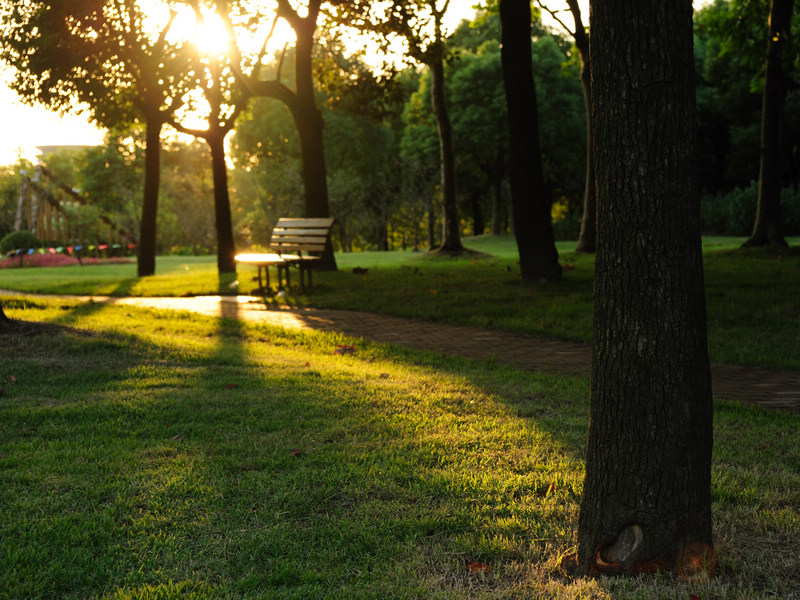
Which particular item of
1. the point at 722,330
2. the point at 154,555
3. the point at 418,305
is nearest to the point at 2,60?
the point at 418,305

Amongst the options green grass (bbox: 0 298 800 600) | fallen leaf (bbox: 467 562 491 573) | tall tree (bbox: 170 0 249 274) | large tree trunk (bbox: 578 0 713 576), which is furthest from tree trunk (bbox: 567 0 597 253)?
fallen leaf (bbox: 467 562 491 573)

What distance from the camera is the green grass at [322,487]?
134 inches

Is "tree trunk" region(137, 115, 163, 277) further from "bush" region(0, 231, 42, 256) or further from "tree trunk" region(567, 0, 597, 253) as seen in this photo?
"bush" region(0, 231, 42, 256)

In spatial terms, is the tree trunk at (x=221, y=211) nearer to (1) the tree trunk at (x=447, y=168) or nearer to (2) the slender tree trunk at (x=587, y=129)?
(1) the tree trunk at (x=447, y=168)

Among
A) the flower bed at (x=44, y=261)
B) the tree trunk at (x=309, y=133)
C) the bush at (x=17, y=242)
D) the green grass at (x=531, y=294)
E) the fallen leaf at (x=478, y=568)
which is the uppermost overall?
the tree trunk at (x=309, y=133)

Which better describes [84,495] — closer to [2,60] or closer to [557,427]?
[557,427]

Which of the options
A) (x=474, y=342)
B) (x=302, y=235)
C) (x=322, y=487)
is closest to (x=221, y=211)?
(x=302, y=235)

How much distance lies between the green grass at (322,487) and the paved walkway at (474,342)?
98 centimetres

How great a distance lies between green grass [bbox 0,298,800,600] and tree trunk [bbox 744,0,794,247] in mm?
14656

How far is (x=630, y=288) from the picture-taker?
133 inches

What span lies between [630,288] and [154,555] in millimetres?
2507

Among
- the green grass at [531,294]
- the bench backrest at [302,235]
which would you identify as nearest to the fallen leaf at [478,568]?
the green grass at [531,294]

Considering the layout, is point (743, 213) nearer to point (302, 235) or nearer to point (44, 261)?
point (302, 235)

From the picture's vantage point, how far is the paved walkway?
732cm
